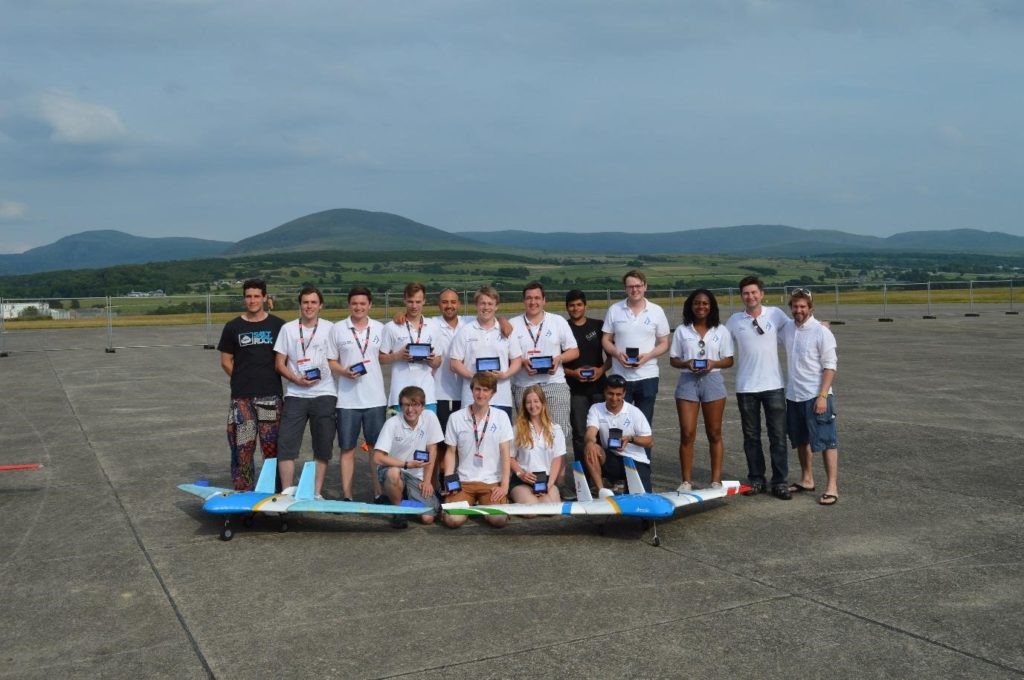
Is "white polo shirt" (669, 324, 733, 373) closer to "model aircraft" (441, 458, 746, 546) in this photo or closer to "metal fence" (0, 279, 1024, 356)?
"model aircraft" (441, 458, 746, 546)

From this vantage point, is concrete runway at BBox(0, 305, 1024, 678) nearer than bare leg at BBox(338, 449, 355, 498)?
Yes

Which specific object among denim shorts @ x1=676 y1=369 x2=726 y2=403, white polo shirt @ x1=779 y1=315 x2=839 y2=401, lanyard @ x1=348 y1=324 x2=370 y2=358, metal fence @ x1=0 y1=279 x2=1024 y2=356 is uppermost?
lanyard @ x1=348 y1=324 x2=370 y2=358

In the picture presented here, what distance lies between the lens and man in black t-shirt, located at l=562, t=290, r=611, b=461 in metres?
8.58

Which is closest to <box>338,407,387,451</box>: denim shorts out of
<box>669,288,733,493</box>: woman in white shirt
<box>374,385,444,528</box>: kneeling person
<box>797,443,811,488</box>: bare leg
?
<box>374,385,444,528</box>: kneeling person

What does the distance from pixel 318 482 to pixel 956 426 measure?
25.7 ft

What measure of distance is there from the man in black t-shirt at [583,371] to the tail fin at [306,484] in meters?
2.42

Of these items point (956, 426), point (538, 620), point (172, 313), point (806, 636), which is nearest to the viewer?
point (806, 636)

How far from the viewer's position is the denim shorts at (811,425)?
7984mm

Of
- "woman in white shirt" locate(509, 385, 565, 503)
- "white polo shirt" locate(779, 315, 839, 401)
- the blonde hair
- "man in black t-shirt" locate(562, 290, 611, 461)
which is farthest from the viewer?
"man in black t-shirt" locate(562, 290, 611, 461)

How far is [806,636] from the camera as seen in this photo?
Result: 492 cm

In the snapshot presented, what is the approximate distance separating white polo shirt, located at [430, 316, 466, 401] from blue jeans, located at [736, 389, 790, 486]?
8.18ft

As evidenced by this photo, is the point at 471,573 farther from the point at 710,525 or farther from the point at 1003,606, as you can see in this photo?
the point at 1003,606

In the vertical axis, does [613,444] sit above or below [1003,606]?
above

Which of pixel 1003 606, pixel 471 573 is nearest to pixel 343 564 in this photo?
pixel 471 573
